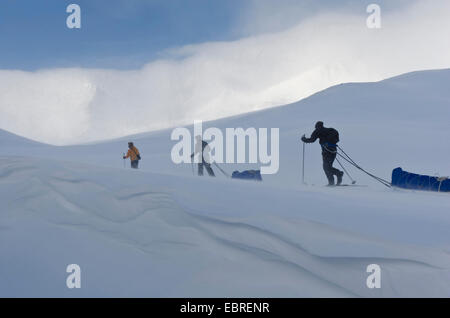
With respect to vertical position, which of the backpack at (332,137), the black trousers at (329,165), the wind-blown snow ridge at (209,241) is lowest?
the wind-blown snow ridge at (209,241)

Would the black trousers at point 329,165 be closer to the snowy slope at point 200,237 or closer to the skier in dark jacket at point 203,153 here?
the snowy slope at point 200,237

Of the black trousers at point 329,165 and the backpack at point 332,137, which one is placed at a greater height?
the backpack at point 332,137

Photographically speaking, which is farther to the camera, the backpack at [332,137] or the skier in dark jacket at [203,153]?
the skier in dark jacket at [203,153]

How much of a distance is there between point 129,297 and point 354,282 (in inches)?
73.7

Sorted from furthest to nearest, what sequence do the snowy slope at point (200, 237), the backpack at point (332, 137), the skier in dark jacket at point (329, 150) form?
the backpack at point (332, 137) < the skier in dark jacket at point (329, 150) < the snowy slope at point (200, 237)

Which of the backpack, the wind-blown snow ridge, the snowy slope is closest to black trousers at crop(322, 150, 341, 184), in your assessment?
the backpack

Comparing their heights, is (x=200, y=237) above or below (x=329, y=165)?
below

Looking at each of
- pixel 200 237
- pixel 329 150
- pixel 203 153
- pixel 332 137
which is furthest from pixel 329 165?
pixel 200 237

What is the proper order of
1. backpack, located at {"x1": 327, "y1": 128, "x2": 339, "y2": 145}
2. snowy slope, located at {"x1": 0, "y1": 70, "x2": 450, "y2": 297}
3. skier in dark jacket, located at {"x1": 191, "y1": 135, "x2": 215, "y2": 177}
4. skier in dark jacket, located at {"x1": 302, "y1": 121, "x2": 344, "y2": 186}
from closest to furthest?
snowy slope, located at {"x1": 0, "y1": 70, "x2": 450, "y2": 297}
skier in dark jacket, located at {"x1": 302, "y1": 121, "x2": 344, "y2": 186}
backpack, located at {"x1": 327, "y1": 128, "x2": 339, "y2": 145}
skier in dark jacket, located at {"x1": 191, "y1": 135, "x2": 215, "y2": 177}

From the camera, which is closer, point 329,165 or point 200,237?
point 200,237

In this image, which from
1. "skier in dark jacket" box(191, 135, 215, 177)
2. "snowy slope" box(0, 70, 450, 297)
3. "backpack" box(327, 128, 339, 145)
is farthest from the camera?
"skier in dark jacket" box(191, 135, 215, 177)

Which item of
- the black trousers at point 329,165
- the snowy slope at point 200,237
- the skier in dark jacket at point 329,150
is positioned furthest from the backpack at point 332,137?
the snowy slope at point 200,237

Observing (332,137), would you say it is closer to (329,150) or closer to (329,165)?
(329,150)

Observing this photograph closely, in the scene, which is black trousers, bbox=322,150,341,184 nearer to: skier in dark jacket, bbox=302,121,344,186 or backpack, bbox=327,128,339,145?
skier in dark jacket, bbox=302,121,344,186
